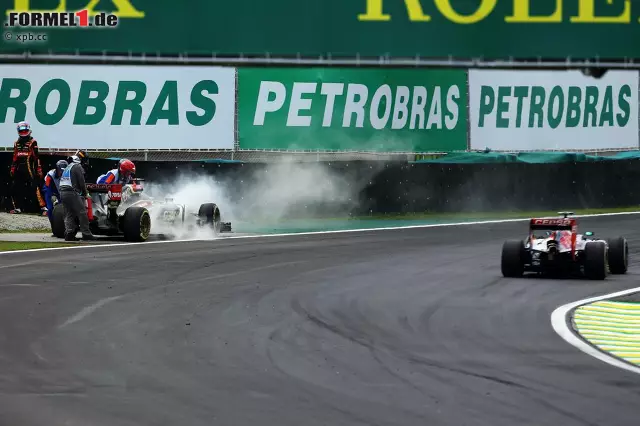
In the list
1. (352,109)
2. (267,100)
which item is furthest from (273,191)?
(352,109)

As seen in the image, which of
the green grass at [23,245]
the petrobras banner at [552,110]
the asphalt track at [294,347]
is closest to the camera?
the asphalt track at [294,347]

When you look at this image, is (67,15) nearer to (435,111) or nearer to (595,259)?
(435,111)

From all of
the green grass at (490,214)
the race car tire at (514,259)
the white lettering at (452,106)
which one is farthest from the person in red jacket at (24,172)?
the race car tire at (514,259)

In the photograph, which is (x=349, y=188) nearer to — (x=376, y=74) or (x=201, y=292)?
(x=376, y=74)

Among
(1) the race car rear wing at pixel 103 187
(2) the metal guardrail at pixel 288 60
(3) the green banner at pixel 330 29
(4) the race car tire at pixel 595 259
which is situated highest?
(3) the green banner at pixel 330 29

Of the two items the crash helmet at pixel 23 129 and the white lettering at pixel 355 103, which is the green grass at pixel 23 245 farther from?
the white lettering at pixel 355 103

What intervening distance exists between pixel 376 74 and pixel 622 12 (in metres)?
6.55

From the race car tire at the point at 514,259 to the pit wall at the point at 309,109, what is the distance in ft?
42.5

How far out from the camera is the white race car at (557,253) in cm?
1361

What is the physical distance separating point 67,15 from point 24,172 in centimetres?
551

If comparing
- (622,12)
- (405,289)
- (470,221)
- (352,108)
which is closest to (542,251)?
(405,289)

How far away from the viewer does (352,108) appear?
2650 centimetres

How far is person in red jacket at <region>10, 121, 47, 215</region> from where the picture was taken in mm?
22656

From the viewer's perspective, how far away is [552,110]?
2805cm
